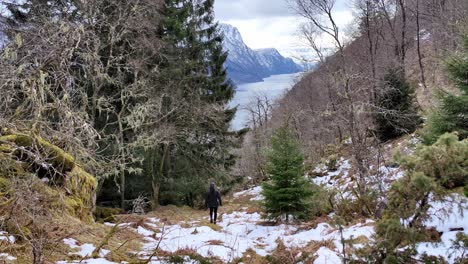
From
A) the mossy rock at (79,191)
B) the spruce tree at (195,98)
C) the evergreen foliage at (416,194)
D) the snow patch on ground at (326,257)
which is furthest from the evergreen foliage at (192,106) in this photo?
the evergreen foliage at (416,194)

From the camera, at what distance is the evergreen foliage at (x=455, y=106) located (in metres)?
8.92

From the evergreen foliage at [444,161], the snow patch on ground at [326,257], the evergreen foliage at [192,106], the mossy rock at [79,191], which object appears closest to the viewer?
the evergreen foliage at [444,161]

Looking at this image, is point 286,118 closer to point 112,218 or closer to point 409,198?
point 112,218

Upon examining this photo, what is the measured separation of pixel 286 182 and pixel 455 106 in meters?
4.79

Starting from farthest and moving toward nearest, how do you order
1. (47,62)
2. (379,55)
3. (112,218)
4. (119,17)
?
1. (379,55)
2. (119,17)
3. (112,218)
4. (47,62)

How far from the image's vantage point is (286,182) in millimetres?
11633

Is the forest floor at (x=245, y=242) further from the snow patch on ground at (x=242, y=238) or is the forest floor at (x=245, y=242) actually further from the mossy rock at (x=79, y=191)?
the mossy rock at (x=79, y=191)

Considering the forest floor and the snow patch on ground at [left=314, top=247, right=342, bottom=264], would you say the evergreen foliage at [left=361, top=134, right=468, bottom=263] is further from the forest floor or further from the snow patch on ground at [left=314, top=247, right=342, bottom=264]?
the snow patch on ground at [left=314, top=247, right=342, bottom=264]

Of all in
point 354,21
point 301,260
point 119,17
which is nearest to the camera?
point 301,260

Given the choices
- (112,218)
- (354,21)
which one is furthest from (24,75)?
(354,21)

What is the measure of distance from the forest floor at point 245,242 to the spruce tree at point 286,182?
1.51 feet

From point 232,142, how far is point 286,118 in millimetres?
9622

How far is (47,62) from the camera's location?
489cm

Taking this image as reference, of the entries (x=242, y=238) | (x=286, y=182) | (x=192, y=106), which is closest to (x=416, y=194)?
(x=242, y=238)
